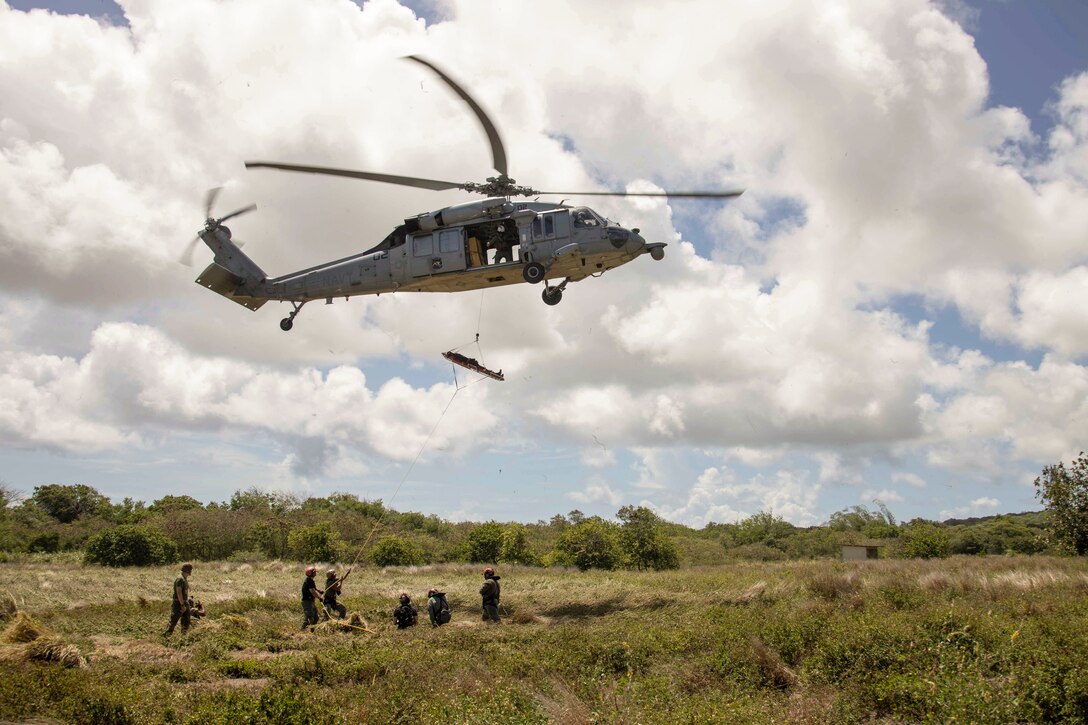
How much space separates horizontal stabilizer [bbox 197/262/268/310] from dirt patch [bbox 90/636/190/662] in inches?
358

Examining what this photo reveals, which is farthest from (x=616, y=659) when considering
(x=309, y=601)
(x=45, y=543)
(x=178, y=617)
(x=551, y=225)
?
(x=45, y=543)

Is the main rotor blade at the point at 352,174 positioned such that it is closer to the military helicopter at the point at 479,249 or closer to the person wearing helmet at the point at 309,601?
the military helicopter at the point at 479,249

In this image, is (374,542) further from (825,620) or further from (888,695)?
(888,695)

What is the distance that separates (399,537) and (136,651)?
2904 centimetres

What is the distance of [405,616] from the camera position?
16.4 metres

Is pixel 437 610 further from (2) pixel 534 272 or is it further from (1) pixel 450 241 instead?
(1) pixel 450 241

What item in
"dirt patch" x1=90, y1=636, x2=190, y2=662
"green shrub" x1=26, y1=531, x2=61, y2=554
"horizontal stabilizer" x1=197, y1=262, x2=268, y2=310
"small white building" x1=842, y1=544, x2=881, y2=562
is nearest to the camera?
"dirt patch" x1=90, y1=636, x2=190, y2=662

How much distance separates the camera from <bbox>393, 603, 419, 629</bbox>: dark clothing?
16250 millimetres

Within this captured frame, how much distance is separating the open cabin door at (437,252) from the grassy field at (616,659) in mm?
7944

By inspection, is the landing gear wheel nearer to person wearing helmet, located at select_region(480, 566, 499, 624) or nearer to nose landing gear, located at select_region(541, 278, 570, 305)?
nose landing gear, located at select_region(541, 278, 570, 305)

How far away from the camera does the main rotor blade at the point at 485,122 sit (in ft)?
43.7

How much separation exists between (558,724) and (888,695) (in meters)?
4.24

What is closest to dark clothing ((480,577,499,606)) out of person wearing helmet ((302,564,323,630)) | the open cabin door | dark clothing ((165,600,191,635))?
person wearing helmet ((302,564,323,630))

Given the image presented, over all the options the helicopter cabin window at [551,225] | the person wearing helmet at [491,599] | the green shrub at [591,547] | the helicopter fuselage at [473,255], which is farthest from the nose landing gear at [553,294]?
the green shrub at [591,547]
